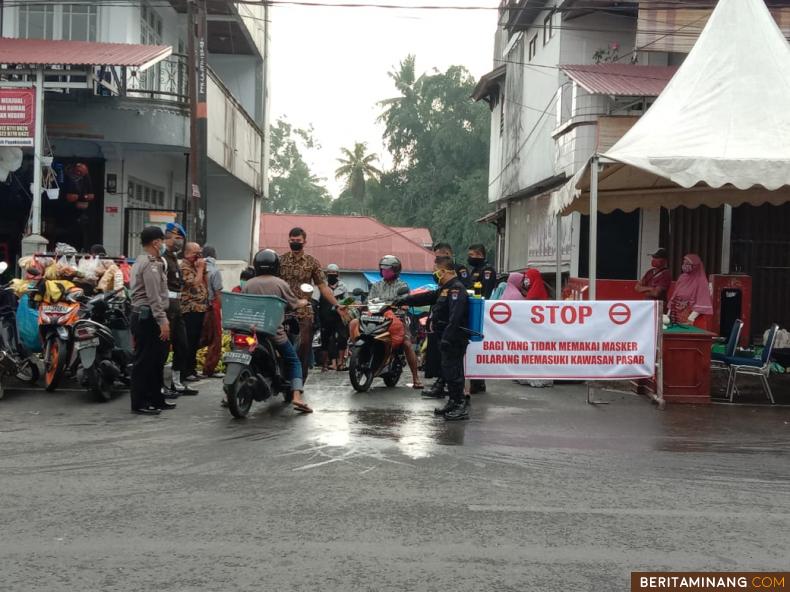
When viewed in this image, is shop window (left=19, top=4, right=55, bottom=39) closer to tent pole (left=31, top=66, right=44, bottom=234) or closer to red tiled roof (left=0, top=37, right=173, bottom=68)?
red tiled roof (left=0, top=37, right=173, bottom=68)

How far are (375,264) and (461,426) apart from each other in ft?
119

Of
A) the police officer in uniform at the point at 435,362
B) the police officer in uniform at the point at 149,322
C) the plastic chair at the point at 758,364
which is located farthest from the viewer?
the plastic chair at the point at 758,364

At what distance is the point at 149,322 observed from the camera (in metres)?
9.18

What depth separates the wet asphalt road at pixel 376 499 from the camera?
14.9 ft

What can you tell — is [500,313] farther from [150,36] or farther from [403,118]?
[403,118]

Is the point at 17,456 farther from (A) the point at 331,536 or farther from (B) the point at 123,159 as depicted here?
(B) the point at 123,159

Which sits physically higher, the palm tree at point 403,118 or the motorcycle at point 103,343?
the palm tree at point 403,118

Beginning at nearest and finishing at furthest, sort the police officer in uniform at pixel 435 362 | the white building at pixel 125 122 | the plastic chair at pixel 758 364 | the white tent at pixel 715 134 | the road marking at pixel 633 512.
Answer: the road marking at pixel 633 512
the police officer in uniform at pixel 435 362
the white tent at pixel 715 134
the plastic chair at pixel 758 364
the white building at pixel 125 122

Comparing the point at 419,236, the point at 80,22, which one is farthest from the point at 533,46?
the point at 419,236

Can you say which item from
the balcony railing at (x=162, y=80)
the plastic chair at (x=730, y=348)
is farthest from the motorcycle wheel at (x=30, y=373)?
the plastic chair at (x=730, y=348)

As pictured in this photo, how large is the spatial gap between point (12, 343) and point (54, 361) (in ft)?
2.75

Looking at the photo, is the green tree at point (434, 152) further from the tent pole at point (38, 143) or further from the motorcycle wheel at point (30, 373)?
the motorcycle wheel at point (30, 373)

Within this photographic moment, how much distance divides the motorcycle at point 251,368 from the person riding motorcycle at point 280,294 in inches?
3.5

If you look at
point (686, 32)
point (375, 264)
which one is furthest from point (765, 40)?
point (375, 264)
